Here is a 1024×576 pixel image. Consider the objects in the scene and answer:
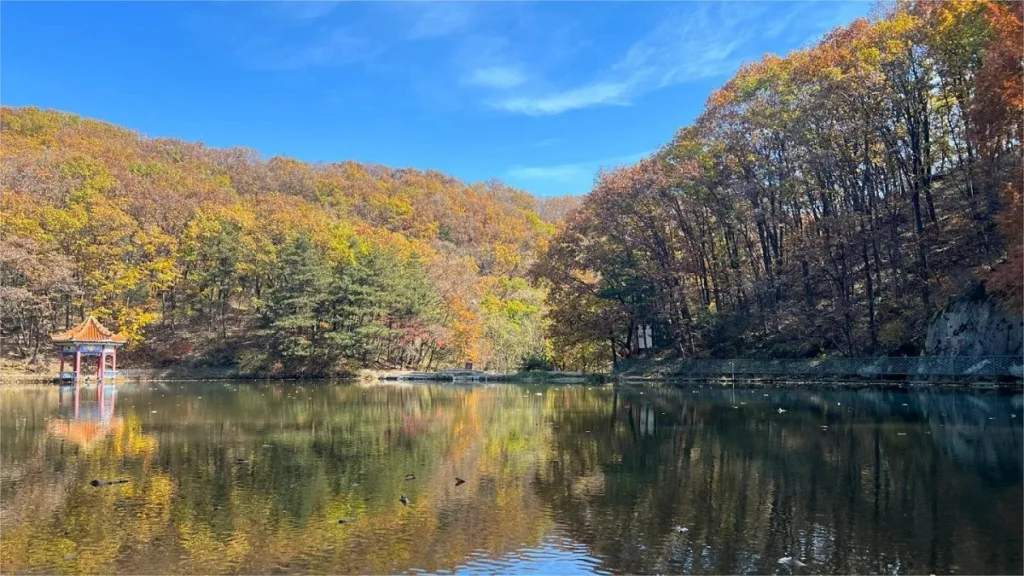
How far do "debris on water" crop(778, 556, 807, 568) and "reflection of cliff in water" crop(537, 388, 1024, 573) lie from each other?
116 millimetres

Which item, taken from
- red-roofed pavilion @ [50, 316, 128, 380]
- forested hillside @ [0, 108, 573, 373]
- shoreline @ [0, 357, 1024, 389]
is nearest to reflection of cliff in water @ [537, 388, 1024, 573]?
shoreline @ [0, 357, 1024, 389]

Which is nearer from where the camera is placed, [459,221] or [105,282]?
[105,282]

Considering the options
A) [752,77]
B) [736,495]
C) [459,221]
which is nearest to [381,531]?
[736,495]

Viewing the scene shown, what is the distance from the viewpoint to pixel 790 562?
6121 millimetres

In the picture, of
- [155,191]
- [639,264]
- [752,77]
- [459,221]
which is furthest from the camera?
[459,221]

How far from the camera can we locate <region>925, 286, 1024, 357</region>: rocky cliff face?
71.5 feet

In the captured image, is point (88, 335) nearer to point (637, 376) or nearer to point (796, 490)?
point (637, 376)

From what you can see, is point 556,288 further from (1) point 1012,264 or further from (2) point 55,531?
(2) point 55,531

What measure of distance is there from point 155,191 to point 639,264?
45.5 m

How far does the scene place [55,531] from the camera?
7477 millimetres

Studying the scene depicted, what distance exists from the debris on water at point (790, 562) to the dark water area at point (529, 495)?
0.26 ft

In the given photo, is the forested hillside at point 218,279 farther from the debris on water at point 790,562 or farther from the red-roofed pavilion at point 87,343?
the debris on water at point 790,562

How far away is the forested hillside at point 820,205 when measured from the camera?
2464cm

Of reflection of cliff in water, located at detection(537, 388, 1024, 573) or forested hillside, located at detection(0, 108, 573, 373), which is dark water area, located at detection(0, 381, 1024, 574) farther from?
forested hillside, located at detection(0, 108, 573, 373)
